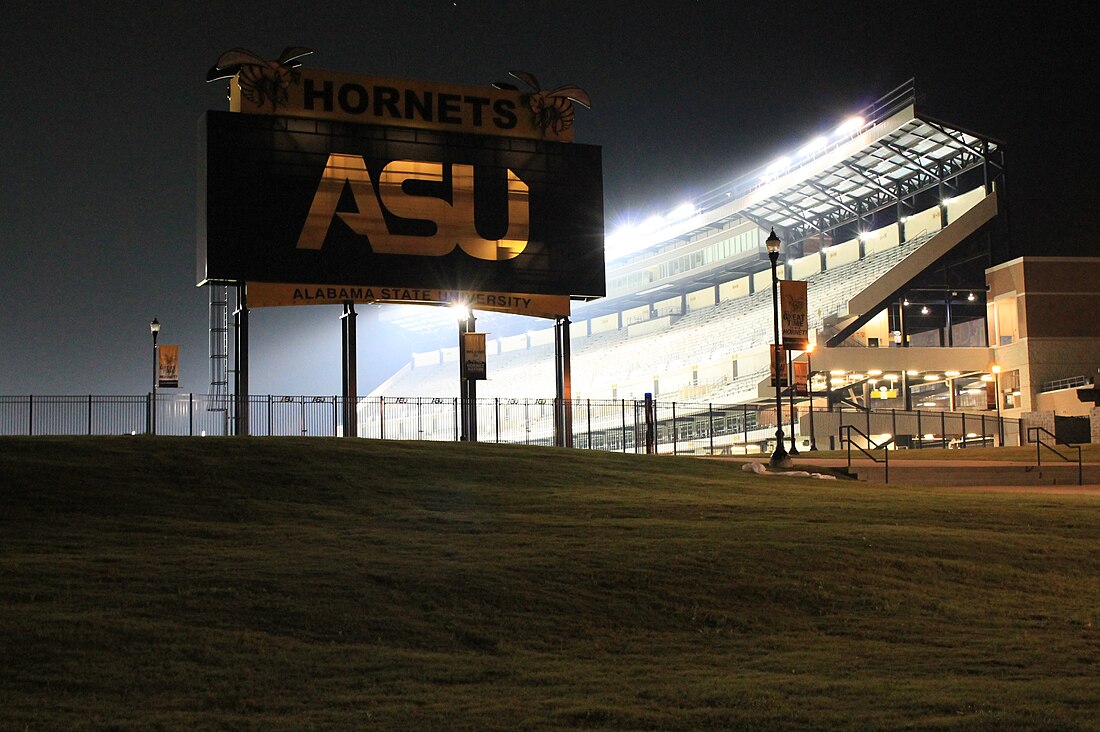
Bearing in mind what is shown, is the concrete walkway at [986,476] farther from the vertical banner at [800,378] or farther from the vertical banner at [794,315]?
the vertical banner at [800,378]

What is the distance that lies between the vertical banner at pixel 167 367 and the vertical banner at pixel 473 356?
1296 cm

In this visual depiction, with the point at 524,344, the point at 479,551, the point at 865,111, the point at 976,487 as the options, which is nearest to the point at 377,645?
the point at 479,551

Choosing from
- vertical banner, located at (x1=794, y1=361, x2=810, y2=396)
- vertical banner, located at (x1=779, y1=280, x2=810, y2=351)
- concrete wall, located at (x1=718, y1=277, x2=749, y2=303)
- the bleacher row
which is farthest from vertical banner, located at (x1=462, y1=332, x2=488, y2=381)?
concrete wall, located at (x1=718, y1=277, x2=749, y2=303)

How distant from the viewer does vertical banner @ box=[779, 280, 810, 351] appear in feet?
115

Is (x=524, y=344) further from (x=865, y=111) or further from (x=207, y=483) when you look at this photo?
(x=207, y=483)

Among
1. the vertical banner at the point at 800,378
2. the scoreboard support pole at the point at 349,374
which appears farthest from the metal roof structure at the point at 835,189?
the scoreboard support pole at the point at 349,374

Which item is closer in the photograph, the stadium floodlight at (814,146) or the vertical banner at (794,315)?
the vertical banner at (794,315)

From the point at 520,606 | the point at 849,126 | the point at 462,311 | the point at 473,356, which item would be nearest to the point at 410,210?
the point at 462,311

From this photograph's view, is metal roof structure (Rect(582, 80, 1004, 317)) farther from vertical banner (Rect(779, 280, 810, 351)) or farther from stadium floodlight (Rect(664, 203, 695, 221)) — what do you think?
vertical banner (Rect(779, 280, 810, 351))

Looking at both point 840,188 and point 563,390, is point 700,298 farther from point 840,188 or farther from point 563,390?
point 563,390

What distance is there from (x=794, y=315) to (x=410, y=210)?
12.5 meters

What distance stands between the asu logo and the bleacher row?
1379 inches

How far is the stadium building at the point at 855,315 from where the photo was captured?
65062mm

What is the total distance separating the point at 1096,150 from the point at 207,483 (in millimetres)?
69416
